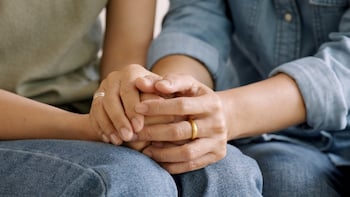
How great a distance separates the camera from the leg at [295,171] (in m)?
0.88

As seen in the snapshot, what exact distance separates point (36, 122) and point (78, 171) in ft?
0.61

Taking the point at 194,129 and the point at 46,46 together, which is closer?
the point at 194,129

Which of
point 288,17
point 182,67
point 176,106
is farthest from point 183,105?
point 288,17

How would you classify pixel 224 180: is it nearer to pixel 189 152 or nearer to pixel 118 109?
pixel 189 152

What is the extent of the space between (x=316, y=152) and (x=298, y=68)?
176 mm

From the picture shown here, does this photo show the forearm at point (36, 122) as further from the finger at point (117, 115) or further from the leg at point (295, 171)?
the leg at point (295, 171)

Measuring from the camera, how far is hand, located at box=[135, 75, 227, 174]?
2.53 ft

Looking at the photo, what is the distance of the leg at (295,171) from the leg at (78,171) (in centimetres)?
22

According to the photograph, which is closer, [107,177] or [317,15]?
[107,177]

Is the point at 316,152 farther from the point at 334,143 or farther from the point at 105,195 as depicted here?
the point at 105,195

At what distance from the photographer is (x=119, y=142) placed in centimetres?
78

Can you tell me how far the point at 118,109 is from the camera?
0.79 meters

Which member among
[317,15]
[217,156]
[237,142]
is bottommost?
[237,142]


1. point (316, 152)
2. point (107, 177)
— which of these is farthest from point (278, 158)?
point (107, 177)
